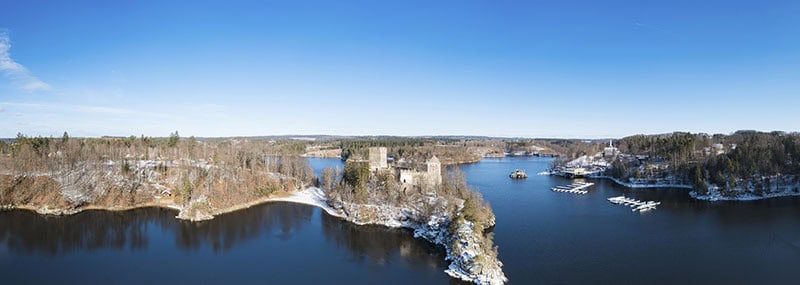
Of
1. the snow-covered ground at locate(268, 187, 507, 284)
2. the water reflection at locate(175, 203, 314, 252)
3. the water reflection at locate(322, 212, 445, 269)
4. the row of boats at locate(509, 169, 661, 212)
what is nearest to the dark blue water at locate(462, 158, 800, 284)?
the row of boats at locate(509, 169, 661, 212)

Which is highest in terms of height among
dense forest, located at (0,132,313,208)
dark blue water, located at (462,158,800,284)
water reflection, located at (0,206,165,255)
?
dense forest, located at (0,132,313,208)

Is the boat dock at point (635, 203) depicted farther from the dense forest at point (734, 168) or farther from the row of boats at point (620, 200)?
the dense forest at point (734, 168)

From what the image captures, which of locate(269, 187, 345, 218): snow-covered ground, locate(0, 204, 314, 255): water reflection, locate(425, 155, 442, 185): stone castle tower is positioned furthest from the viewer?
locate(425, 155, 442, 185): stone castle tower

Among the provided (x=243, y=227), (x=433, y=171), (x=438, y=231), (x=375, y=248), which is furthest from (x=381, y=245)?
(x=433, y=171)

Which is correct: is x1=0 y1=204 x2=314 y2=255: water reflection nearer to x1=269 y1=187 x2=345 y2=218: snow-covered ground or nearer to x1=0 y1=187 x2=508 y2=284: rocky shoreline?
x1=0 y1=187 x2=508 y2=284: rocky shoreline

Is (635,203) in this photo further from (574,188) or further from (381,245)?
(381,245)

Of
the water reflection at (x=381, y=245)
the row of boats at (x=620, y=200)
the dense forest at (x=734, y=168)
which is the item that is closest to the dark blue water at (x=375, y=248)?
the water reflection at (x=381, y=245)
